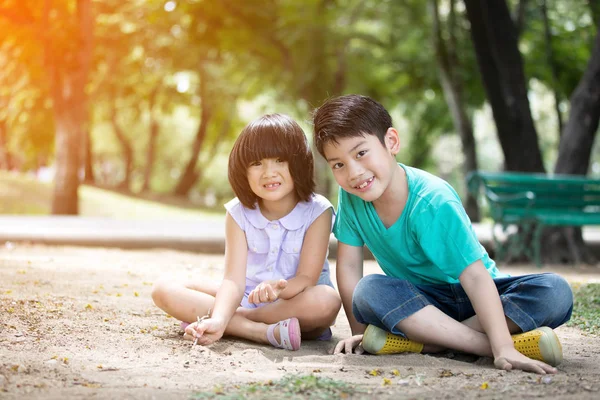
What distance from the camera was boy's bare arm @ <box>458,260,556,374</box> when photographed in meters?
2.94

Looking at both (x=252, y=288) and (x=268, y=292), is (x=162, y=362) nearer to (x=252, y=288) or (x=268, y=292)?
(x=268, y=292)

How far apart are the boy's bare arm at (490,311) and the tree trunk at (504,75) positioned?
552 cm

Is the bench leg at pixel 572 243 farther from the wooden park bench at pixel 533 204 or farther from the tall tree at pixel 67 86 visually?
the tall tree at pixel 67 86

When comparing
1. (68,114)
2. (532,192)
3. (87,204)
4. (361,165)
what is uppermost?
(68,114)

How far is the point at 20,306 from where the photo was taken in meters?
3.87

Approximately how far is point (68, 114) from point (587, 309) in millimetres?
10950

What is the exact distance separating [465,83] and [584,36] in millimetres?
2252

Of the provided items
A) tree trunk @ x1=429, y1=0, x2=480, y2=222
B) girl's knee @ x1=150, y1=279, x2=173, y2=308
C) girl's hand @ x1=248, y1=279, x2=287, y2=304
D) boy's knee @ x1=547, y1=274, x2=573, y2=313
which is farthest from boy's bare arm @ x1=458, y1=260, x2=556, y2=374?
tree trunk @ x1=429, y1=0, x2=480, y2=222

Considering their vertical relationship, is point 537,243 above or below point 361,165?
below

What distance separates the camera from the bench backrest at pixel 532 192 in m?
7.71

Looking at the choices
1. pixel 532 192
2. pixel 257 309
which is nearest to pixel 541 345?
pixel 257 309

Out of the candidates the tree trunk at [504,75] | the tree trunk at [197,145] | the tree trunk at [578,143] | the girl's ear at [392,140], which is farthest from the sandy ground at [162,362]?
the tree trunk at [197,145]

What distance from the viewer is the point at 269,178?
342 centimetres

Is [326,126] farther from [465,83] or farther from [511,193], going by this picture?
[465,83]
